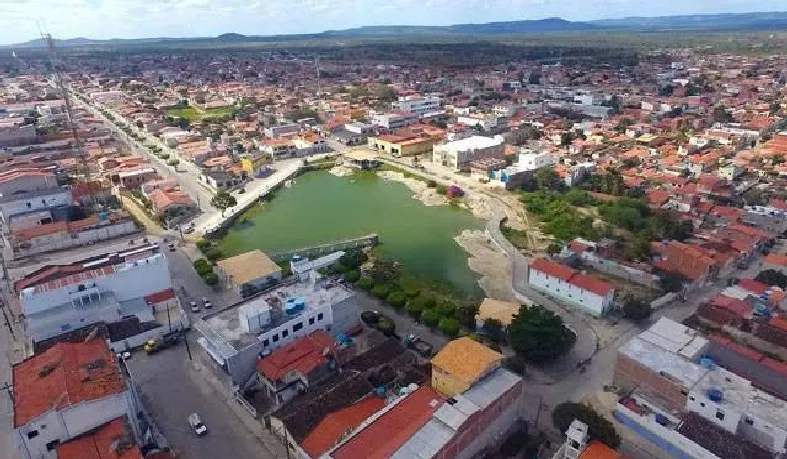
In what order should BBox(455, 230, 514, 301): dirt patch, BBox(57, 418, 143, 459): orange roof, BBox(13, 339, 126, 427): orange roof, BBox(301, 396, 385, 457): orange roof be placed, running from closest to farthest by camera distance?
1. BBox(57, 418, 143, 459): orange roof
2. BBox(13, 339, 126, 427): orange roof
3. BBox(301, 396, 385, 457): orange roof
4. BBox(455, 230, 514, 301): dirt patch

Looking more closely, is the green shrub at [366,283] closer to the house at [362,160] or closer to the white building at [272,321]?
the white building at [272,321]

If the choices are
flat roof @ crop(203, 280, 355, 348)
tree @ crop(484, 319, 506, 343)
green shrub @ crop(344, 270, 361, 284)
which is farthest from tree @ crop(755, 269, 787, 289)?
flat roof @ crop(203, 280, 355, 348)

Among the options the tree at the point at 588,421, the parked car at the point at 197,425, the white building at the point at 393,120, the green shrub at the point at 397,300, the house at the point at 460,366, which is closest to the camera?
the tree at the point at 588,421

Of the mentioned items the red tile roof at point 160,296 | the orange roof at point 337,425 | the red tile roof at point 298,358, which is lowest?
the orange roof at point 337,425

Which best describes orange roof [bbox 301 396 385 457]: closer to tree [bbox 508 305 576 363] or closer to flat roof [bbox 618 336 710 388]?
tree [bbox 508 305 576 363]

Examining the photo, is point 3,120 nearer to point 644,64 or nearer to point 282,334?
point 282,334

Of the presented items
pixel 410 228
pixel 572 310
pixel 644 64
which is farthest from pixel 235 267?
pixel 644 64

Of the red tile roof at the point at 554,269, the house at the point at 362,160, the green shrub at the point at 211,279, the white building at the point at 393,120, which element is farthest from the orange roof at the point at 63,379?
the white building at the point at 393,120
